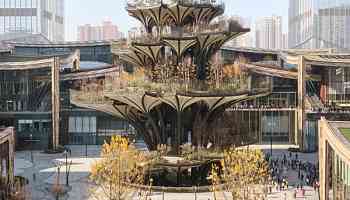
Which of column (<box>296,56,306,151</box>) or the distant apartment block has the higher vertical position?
the distant apartment block

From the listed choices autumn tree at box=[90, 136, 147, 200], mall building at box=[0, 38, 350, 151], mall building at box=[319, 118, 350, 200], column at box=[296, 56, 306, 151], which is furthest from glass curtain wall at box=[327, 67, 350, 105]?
autumn tree at box=[90, 136, 147, 200]

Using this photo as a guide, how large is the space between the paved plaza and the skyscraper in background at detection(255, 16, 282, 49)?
81.2 m

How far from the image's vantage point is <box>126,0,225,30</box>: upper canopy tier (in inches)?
1858

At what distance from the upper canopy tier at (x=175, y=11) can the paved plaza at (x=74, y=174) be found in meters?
14.3

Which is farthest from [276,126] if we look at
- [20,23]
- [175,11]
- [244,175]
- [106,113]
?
[20,23]

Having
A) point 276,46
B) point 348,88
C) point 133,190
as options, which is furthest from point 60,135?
point 276,46

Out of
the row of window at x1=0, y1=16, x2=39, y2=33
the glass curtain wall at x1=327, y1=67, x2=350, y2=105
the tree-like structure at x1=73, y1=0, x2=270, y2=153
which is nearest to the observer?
the tree-like structure at x1=73, y1=0, x2=270, y2=153

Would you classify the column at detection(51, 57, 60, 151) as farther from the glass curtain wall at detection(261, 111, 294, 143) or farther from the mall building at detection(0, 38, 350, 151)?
the glass curtain wall at detection(261, 111, 294, 143)

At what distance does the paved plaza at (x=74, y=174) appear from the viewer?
148 feet

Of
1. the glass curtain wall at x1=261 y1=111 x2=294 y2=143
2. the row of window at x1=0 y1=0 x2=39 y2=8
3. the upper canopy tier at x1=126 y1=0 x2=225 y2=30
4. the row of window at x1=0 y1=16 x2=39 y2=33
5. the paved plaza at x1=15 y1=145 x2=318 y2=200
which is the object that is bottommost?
the paved plaza at x1=15 y1=145 x2=318 y2=200

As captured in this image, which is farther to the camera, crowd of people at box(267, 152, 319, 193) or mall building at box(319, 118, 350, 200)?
crowd of people at box(267, 152, 319, 193)

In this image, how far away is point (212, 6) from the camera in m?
47.9

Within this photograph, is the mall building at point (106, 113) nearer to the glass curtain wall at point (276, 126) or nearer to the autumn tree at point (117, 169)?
the glass curtain wall at point (276, 126)

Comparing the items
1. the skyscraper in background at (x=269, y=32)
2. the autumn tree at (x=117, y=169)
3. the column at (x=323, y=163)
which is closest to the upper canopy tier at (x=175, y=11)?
the autumn tree at (x=117, y=169)
